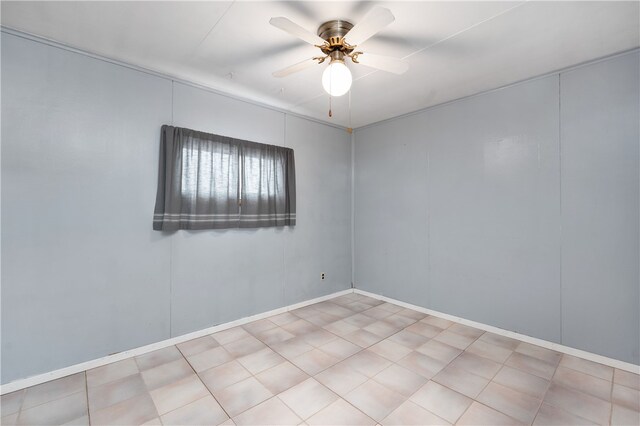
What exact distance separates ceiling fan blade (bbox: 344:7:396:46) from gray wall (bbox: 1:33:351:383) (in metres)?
1.98

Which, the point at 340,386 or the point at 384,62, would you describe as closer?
the point at 384,62

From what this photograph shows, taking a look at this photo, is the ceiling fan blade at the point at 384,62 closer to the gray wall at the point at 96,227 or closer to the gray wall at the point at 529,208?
the gray wall at the point at 529,208

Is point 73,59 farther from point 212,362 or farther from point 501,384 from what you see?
point 501,384

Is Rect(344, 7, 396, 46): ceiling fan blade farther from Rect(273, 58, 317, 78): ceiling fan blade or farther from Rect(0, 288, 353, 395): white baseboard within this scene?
Rect(0, 288, 353, 395): white baseboard

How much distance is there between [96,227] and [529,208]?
420 centimetres

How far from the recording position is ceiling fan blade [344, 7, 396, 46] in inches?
63.9

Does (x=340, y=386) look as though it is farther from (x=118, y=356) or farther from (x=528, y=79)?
(x=528, y=79)

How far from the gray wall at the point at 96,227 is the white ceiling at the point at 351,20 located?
0.33 meters

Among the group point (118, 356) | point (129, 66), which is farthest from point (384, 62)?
point (118, 356)

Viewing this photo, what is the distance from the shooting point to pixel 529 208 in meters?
3.01

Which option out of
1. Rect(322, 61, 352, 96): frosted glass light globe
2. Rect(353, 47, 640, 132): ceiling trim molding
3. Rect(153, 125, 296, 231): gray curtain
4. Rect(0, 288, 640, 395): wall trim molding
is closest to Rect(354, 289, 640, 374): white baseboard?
Rect(0, 288, 640, 395): wall trim molding

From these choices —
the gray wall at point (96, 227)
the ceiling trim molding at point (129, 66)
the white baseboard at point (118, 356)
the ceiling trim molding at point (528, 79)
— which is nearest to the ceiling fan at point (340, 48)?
the ceiling trim molding at point (129, 66)

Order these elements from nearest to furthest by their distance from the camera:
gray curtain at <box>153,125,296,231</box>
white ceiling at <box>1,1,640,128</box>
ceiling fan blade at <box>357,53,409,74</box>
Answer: white ceiling at <box>1,1,640,128</box> < ceiling fan blade at <box>357,53,409,74</box> < gray curtain at <box>153,125,296,231</box>

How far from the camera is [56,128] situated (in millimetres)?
2359
